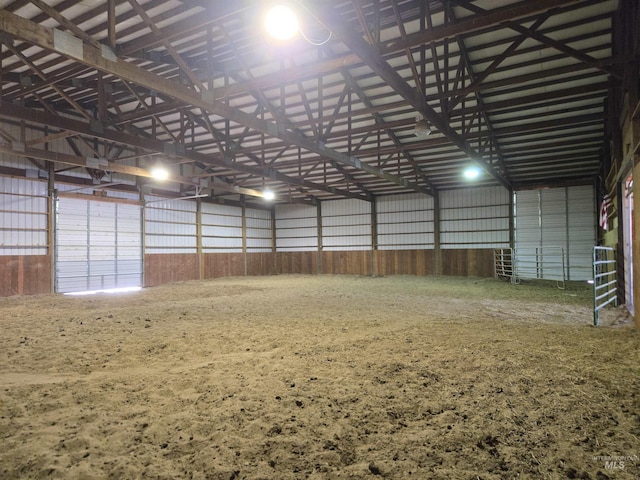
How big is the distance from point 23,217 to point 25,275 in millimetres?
2277

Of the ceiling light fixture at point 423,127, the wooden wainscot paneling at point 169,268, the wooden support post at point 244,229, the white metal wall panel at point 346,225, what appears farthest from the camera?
the wooden support post at point 244,229

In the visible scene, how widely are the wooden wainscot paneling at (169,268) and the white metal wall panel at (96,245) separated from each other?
53 centimetres

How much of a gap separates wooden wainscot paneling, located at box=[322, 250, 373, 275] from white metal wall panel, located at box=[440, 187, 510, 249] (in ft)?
17.1

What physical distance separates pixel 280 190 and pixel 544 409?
22356 millimetres

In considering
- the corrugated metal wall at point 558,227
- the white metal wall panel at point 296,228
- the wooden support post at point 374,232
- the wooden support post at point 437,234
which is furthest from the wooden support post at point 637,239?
the white metal wall panel at point 296,228

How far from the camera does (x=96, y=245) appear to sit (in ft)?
54.2

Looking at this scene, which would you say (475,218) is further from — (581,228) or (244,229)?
(244,229)

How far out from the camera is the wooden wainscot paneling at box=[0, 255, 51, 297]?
44.0 feet

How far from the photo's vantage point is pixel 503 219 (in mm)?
20047

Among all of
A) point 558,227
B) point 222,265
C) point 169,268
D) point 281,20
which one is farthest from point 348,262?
point 281,20

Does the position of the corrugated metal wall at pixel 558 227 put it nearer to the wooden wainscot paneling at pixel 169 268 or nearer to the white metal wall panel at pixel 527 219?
the white metal wall panel at pixel 527 219

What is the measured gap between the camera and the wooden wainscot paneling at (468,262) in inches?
804

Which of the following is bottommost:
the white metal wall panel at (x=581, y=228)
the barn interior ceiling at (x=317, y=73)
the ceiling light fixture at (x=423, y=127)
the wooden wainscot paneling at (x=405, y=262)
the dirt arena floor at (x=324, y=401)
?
the dirt arena floor at (x=324, y=401)

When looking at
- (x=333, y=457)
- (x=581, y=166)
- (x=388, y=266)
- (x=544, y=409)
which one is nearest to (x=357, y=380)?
(x=333, y=457)
